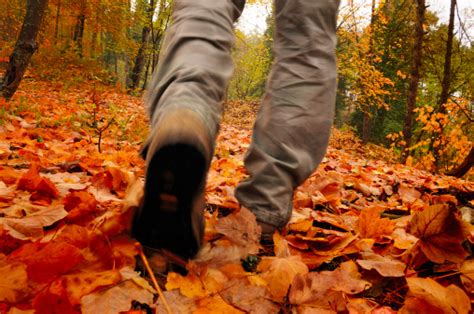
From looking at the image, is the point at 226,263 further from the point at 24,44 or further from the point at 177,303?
the point at 24,44

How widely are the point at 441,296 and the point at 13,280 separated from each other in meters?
0.73

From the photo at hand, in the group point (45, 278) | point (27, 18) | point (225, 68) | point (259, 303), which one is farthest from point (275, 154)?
point (27, 18)

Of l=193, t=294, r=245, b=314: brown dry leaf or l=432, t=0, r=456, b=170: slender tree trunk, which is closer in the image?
l=193, t=294, r=245, b=314: brown dry leaf

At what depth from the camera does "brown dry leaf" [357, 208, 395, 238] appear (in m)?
1.06

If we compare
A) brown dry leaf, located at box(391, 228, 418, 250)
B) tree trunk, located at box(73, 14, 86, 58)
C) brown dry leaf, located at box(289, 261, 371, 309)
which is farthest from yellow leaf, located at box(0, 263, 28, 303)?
tree trunk, located at box(73, 14, 86, 58)

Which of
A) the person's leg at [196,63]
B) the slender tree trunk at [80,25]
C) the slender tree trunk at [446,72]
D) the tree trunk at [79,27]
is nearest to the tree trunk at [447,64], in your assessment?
the slender tree trunk at [446,72]

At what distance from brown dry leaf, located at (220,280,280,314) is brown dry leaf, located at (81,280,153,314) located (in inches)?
5.4

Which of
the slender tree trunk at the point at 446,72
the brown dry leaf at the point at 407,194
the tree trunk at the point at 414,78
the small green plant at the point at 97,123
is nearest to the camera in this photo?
the brown dry leaf at the point at 407,194

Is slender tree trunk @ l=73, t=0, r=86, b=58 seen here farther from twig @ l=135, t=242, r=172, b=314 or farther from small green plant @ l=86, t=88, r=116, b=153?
twig @ l=135, t=242, r=172, b=314

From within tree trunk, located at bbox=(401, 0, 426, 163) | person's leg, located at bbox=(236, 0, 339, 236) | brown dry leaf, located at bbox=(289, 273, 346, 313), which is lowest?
brown dry leaf, located at bbox=(289, 273, 346, 313)

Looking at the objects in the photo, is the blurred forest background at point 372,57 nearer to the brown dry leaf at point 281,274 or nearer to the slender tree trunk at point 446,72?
the slender tree trunk at point 446,72

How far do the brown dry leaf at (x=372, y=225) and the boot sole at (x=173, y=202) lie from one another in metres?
0.53

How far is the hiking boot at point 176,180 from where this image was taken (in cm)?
61

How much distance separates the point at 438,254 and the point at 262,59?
19.1m
